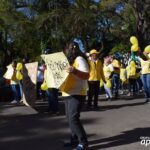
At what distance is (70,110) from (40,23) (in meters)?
27.6

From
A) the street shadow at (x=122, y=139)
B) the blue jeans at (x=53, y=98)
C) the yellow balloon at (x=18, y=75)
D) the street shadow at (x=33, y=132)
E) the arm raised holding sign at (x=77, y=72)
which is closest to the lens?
the arm raised holding sign at (x=77, y=72)

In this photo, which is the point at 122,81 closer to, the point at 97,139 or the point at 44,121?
the point at 44,121

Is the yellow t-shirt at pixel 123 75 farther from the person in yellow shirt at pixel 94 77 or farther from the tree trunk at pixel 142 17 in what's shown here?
the tree trunk at pixel 142 17

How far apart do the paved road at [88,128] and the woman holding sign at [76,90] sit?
21.7 inches

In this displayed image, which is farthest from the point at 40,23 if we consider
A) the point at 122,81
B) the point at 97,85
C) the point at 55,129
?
the point at 55,129

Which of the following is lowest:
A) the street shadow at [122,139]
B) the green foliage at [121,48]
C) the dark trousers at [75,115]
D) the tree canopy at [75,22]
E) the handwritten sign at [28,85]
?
A: the street shadow at [122,139]

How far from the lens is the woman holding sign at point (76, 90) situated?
25.9ft

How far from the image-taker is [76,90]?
7973 mm

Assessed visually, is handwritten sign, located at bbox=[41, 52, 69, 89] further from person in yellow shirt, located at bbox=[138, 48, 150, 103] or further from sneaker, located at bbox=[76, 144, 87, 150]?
person in yellow shirt, located at bbox=[138, 48, 150, 103]

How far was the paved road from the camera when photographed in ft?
28.6

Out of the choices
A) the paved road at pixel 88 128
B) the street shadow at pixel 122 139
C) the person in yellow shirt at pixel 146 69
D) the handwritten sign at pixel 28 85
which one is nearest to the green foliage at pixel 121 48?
the person in yellow shirt at pixel 146 69

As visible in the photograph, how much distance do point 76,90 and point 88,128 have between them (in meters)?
2.52

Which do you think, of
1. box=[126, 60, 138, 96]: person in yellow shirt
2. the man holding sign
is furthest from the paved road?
box=[126, 60, 138, 96]: person in yellow shirt

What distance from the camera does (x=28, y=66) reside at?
12852 mm
